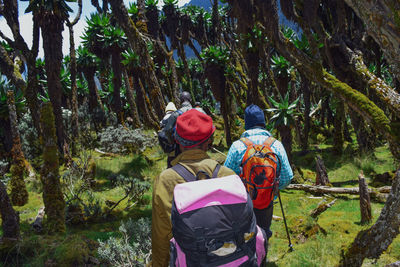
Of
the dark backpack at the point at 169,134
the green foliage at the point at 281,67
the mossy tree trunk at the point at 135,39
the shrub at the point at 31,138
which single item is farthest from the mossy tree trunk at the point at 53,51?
the green foliage at the point at 281,67

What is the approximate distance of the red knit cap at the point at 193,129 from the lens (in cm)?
220

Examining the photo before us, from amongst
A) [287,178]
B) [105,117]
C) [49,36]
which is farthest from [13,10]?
[287,178]

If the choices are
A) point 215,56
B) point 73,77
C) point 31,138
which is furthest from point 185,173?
point 215,56

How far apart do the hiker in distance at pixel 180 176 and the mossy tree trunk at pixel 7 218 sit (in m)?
3.95

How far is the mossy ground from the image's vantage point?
14.0ft

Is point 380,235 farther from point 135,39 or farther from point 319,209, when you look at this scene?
point 135,39

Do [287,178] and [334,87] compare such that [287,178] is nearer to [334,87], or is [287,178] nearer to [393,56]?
[393,56]

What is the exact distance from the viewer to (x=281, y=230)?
19.4 feet

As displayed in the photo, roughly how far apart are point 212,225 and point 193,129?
0.80m

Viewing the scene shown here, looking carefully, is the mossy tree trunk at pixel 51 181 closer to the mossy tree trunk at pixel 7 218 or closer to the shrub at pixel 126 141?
the mossy tree trunk at pixel 7 218

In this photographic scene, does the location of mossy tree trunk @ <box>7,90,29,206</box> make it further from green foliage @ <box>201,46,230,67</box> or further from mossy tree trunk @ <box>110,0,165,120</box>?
green foliage @ <box>201,46,230,67</box>

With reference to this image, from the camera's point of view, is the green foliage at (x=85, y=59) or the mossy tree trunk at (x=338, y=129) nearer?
the mossy tree trunk at (x=338, y=129)

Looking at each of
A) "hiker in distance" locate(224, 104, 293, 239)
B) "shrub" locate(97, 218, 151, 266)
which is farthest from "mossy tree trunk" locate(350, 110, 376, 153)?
"shrub" locate(97, 218, 151, 266)

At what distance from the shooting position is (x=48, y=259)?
13.8 feet
